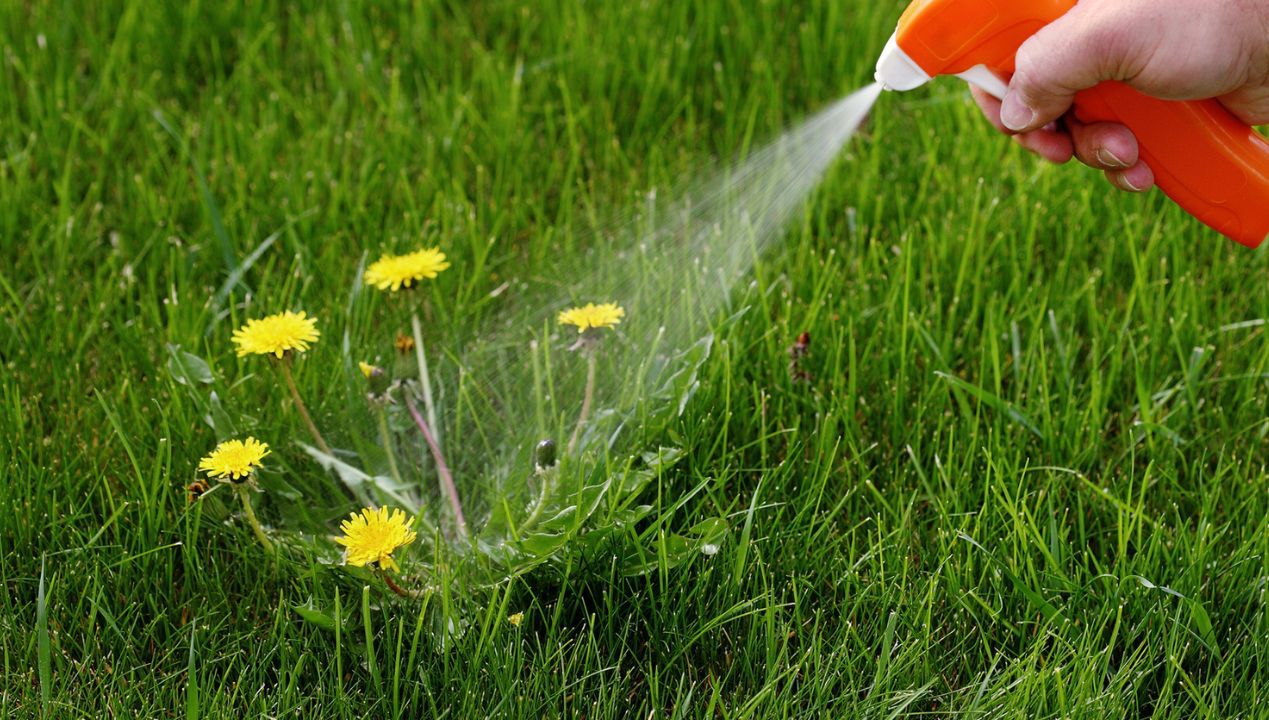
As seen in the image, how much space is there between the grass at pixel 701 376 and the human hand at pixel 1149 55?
1.54ft

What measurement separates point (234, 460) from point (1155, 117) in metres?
1.22

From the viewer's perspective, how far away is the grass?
1.57 meters

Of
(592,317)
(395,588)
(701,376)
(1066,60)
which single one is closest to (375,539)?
(395,588)

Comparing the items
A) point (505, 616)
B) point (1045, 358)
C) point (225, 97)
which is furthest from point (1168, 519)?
point (225, 97)

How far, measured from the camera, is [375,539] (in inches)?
59.8

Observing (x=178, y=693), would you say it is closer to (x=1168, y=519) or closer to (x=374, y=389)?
(x=374, y=389)

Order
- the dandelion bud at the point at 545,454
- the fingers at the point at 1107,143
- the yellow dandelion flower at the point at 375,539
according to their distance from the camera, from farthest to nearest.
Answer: the fingers at the point at 1107,143 < the dandelion bud at the point at 545,454 < the yellow dandelion flower at the point at 375,539

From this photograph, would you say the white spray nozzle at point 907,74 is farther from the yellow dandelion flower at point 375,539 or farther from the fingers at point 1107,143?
the yellow dandelion flower at point 375,539

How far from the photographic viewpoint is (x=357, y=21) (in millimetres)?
2912

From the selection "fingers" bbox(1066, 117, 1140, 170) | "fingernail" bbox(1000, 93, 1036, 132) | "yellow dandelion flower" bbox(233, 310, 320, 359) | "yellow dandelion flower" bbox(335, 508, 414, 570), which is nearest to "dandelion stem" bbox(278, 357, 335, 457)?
"yellow dandelion flower" bbox(233, 310, 320, 359)

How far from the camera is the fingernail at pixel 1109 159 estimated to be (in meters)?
1.75

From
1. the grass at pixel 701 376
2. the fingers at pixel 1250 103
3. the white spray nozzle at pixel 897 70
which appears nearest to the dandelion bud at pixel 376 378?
the grass at pixel 701 376

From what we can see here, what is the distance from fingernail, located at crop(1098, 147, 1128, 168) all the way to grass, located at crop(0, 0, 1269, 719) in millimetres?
344

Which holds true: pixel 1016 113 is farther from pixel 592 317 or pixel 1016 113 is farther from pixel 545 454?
pixel 545 454
